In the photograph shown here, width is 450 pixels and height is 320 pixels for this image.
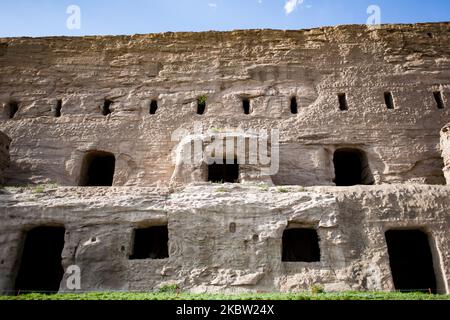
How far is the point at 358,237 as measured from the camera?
8680 millimetres

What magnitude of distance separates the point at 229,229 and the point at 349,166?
24.0ft

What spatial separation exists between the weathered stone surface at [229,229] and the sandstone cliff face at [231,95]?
3095 mm

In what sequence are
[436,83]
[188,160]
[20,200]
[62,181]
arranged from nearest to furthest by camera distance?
[20,200], [188,160], [62,181], [436,83]

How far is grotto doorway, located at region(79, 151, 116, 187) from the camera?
1334cm

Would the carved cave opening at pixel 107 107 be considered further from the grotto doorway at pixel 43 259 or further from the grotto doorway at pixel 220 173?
the grotto doorway at pixel 43 259

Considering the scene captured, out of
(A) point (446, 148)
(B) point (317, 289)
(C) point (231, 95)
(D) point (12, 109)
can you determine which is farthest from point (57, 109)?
(A) point (446, 148)

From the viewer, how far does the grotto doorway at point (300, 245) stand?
33.8 feet

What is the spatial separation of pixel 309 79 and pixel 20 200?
9893 mm

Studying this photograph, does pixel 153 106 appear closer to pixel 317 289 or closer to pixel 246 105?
pixel 246 105

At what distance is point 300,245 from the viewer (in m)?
10.5

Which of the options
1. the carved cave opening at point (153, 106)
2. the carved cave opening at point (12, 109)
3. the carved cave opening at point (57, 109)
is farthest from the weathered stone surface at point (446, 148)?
the carved cave opening at point (12, 109)
